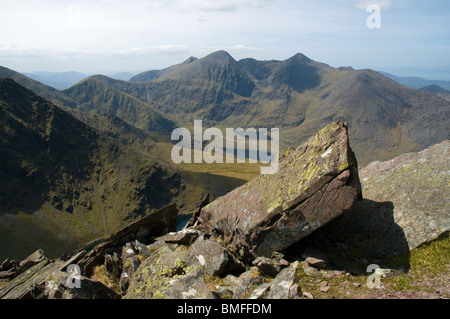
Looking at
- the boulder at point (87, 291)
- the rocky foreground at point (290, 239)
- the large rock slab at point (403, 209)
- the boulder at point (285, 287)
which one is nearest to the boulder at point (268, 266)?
the rocky foreground at point (290, 239)

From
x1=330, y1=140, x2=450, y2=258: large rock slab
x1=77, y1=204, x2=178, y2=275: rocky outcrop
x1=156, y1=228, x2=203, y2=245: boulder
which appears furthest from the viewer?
x1=77, y1=204, x2=178, y2=275: rocky outcrop

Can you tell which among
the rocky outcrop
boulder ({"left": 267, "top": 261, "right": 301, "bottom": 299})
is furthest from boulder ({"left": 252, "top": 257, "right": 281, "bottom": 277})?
the rocky outcrop

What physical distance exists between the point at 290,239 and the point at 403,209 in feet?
28.6

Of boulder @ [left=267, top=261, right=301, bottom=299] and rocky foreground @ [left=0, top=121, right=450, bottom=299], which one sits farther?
rocky foreground @ [left=0, top=121, right=450, bottom=299]

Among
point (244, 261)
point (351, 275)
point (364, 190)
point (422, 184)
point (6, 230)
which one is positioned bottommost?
point (6, 230)

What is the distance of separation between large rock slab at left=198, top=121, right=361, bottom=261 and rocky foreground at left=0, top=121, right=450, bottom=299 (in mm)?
63

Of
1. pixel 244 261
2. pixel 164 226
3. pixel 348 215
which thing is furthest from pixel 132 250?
pixel 348 215

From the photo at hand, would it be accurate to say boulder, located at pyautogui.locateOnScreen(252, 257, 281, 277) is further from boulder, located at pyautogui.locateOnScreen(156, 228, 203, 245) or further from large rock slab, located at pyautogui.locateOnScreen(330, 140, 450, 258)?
large rock slab, located at pyautogui.locateOnScreen(330, 140, 450, 258)

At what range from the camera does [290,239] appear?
1838cm

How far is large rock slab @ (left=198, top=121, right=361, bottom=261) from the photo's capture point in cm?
1764

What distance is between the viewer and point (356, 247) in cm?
1959

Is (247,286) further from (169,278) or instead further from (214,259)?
(169,278)
